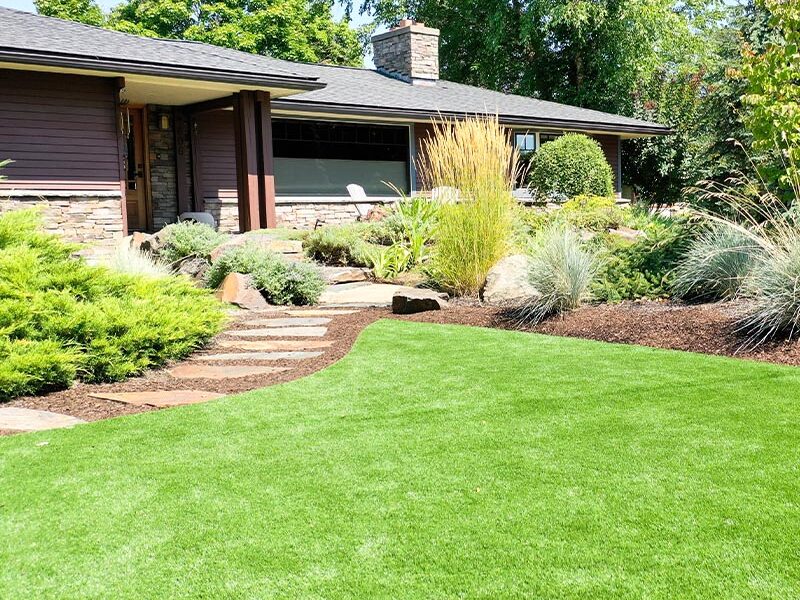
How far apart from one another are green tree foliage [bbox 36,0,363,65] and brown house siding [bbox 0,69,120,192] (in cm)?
1989

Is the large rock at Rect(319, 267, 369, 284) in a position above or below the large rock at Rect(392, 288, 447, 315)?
above

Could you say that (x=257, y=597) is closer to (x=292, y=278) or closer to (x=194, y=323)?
(x=194, y=323)

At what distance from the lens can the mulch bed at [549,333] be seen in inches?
180

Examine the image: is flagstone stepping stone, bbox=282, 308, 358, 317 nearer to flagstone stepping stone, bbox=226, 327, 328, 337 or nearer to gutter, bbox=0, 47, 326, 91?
flagstone stepping stone, bbox=226, 327, 328, 337

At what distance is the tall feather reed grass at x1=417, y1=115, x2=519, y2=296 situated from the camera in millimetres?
7559

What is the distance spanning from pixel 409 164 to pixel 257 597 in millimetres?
15164

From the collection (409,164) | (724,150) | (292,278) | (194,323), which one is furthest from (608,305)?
(724,150)

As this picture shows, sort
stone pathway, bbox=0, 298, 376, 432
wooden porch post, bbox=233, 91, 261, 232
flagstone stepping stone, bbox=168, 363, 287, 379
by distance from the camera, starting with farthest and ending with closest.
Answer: wooden porch post, bbox=233, 91, 261, 232, flagstone stepping stone, bbox=168, 363, 287, 379, stone pathway, bbox=0, 298, 376, 432

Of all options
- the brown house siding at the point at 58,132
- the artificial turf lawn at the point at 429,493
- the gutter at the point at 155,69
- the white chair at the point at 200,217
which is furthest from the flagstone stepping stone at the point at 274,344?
the white chair at the point at 200,217

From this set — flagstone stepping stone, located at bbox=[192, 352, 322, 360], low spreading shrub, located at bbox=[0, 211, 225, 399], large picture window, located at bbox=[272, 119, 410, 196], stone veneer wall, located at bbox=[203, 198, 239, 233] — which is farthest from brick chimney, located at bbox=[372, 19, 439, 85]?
flagstone stepping stone, located at bbox=[192, 352, 322, 360]

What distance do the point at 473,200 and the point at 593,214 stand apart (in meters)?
5.41

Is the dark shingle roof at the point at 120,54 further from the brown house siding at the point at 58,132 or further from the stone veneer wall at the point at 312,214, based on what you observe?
the stone veneer wall at the point at 312,214

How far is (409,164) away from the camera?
55.8ft

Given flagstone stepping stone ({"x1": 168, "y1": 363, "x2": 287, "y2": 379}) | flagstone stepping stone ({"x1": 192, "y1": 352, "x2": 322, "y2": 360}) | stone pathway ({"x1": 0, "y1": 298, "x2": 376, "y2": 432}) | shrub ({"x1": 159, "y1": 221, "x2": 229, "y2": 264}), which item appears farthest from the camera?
shrub ({"x1": 159, "y1": 221, "x2": 229, "y2": 264})
